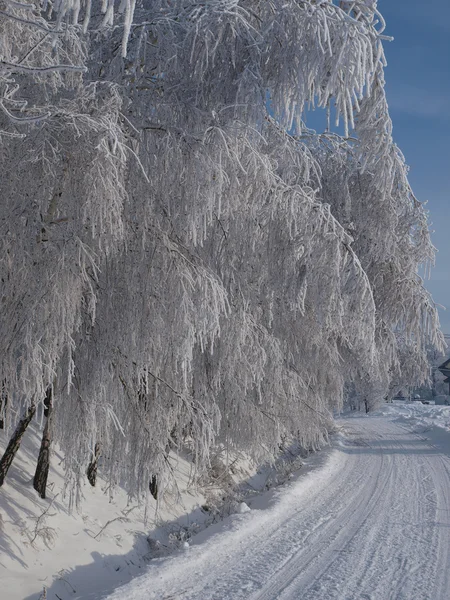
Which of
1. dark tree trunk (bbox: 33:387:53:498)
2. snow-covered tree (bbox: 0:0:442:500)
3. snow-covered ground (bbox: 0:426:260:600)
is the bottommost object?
snow-covered ground (bbox: 0:426:260:600)

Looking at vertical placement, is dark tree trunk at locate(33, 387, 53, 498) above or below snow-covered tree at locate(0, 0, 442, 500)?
below

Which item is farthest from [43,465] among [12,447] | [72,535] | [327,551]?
[327,551]

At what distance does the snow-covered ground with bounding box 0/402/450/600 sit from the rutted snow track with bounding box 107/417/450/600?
0.01m

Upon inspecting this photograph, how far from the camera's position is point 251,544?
5.75 m

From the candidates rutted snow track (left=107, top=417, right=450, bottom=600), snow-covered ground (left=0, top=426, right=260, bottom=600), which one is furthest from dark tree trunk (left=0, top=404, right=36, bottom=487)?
rutted snow track (left=107, top=417, right=450, bottom=600)

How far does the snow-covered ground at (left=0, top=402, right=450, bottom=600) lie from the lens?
14.7 feet

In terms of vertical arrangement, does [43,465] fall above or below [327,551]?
above

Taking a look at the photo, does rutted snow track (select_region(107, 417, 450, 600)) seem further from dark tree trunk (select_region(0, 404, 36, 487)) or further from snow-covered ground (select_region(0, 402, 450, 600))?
dark tree trunk (select_region(0, 404, 36, 487))

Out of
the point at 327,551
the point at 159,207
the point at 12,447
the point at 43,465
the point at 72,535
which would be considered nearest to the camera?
the point at 327,551

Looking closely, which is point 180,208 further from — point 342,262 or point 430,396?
point 430,396

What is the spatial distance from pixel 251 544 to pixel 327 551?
825mm

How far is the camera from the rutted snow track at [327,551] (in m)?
4.34

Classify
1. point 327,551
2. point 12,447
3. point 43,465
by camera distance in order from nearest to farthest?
point 327,551
point 12,447
point 43,465

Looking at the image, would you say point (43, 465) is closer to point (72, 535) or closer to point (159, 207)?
point (72, 535)
